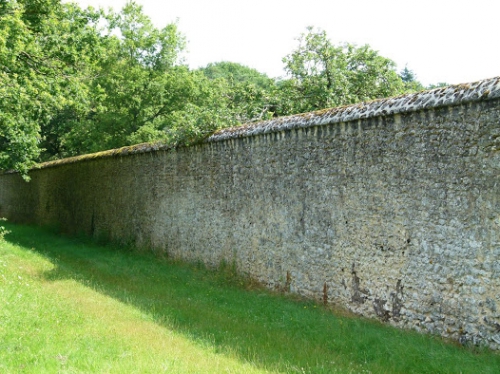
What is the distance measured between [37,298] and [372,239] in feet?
18.4

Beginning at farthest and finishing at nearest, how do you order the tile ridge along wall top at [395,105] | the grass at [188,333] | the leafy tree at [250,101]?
the leafy tree at [250,101]
the tile ridge along wall top at [395,105]
the grass at [188,333]

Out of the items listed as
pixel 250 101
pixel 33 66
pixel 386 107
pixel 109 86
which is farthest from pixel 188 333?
pixel 109 86

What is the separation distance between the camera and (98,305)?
8789 millimetres

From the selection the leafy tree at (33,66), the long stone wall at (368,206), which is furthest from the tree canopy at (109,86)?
the long stone wall at (368,206)

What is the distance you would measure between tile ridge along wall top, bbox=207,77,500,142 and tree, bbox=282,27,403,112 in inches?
251

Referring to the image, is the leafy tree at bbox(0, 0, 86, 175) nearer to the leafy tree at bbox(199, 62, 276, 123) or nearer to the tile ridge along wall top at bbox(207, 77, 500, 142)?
the leafy tree at bbox(199, 62, 276, 123)

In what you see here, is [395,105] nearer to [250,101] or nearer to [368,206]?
[368,206]

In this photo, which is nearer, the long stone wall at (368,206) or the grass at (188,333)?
the grass at (188,333)

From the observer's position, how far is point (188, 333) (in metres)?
7.28

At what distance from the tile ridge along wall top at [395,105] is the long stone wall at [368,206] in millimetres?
20

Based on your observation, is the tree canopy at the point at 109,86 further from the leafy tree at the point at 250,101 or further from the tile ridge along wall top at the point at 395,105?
the tile ridge along wall top at the point at 395,105

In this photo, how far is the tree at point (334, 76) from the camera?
54.7 ft

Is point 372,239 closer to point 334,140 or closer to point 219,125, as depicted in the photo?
point 334,140

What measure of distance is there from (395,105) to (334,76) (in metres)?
9.67
